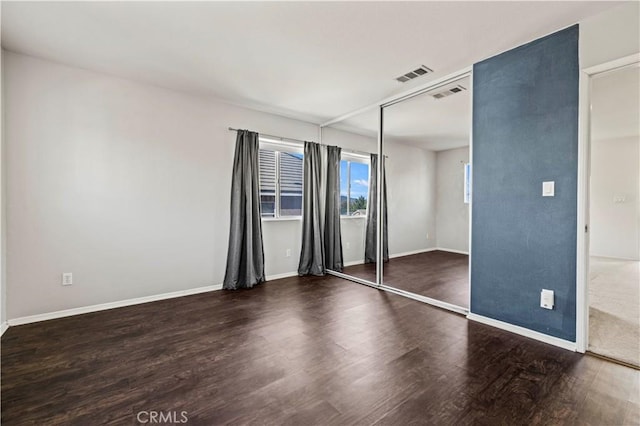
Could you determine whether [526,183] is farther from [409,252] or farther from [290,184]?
[290,184]

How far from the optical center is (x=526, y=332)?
2.46m

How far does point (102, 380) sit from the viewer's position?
187 cm

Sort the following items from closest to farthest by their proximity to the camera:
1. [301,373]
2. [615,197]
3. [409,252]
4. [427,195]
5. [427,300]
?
[301,373]
[427,300]
[427,195]
[409,252]
[615,197]

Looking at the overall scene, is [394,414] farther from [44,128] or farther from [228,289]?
[44,128]

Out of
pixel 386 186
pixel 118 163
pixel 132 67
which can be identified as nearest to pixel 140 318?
pixel 118 163

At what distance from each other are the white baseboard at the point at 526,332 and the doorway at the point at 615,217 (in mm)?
152

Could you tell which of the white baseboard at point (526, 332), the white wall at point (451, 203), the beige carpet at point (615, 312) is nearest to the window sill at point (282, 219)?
the white wall at point (451, 203)

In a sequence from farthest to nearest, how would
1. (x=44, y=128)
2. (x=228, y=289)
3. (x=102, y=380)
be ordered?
(x=228, y=289) < (x=44, y=128) < (x=102, y=380)

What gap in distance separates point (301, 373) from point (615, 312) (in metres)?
3.31

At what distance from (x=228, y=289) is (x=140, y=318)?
115cm

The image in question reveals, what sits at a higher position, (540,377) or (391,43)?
(391,43)

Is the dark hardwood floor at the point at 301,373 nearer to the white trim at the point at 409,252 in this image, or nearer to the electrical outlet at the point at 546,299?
the electrical outlet at the point at 546,299

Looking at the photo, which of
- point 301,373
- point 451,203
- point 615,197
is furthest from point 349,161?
point 615,197

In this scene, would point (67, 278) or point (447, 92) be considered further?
point (447, 92)
